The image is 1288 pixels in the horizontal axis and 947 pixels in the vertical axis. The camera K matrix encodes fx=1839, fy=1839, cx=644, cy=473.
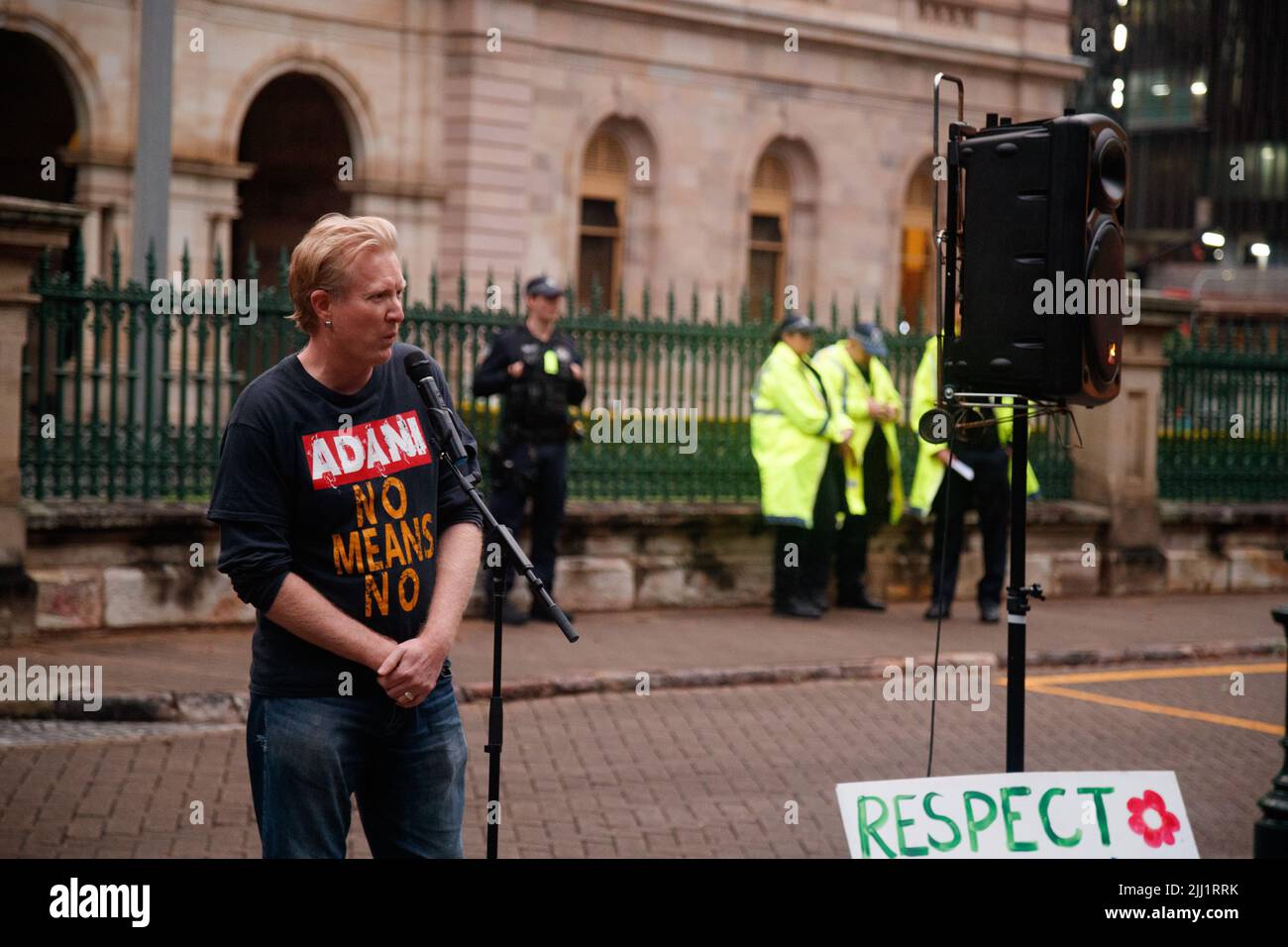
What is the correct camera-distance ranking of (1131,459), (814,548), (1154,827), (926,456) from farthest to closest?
1. (1131,459)
2. (926,456)
3. (814,548)
4. (1154,827)

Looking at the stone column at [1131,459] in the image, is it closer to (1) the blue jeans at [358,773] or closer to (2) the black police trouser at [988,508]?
(2) the black police trouser at [988,508]

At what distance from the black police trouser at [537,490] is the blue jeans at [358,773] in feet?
24.8

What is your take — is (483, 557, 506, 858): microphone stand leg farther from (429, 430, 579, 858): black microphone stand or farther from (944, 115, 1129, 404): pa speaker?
(944, 115, 1129, 404): pa speaker

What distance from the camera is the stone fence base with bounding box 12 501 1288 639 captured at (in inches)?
435

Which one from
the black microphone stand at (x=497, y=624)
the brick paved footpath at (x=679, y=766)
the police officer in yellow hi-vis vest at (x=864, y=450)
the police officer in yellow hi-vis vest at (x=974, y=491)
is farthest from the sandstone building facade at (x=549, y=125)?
the black microphone stand at (x=497, y=624)

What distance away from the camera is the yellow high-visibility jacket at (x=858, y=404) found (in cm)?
1336

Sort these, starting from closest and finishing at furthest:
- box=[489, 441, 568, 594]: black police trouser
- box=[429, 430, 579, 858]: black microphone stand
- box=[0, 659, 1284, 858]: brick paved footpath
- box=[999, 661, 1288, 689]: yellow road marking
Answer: box=[429, 430, 579, 858]: black microphone stand, box=[0, 659, 1284, 858]: brick paved footpath, box=[999, 661, 1288, 689]: yellow road marking, box=[489, 441, 568, 594]: black police trouser

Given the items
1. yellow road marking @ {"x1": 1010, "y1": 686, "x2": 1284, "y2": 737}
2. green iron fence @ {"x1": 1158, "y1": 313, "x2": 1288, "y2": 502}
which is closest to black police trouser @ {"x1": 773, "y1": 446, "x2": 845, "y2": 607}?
yellow road marking @ {"x1": 1010, "y1": 686, "x2": 1284, "y2": 737}

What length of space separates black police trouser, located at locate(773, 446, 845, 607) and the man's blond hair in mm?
9261

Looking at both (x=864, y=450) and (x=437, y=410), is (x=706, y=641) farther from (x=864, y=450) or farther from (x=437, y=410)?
(x=437, y=410)

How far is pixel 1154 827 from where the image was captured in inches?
201

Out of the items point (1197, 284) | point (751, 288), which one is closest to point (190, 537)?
point (751, 288)

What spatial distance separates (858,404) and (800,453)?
707 millimetres

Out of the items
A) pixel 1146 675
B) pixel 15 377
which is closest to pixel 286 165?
pixel 15 377
